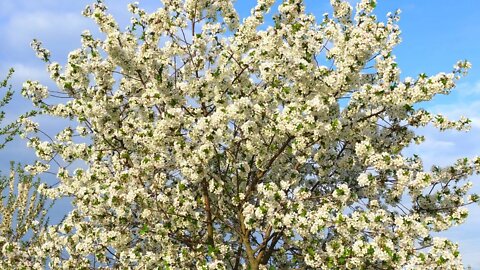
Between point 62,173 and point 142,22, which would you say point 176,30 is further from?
point 62,173

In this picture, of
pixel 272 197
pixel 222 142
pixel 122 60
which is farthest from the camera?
pixel 122 60

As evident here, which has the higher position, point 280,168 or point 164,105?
point 164,105

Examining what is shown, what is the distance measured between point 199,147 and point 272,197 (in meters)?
1.87

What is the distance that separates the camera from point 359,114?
1286cm

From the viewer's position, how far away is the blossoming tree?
11.6 meters

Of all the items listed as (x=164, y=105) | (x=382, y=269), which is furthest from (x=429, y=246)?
(x=164, y=105)

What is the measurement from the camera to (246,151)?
13.2 meters

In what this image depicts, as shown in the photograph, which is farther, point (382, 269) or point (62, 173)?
point (62, 173)

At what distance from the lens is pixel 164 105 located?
1420 centimetres

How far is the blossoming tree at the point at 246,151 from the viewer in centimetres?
1165

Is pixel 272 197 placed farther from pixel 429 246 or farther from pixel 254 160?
pixel 429 246

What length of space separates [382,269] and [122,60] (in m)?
7.42

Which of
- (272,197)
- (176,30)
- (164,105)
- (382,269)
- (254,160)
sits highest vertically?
(176,30)

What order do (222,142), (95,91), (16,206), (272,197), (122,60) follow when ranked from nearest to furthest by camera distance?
1. (272,197)
2. (222,142)
3. (122,60)
4. (95,91)
5. (16,206)
